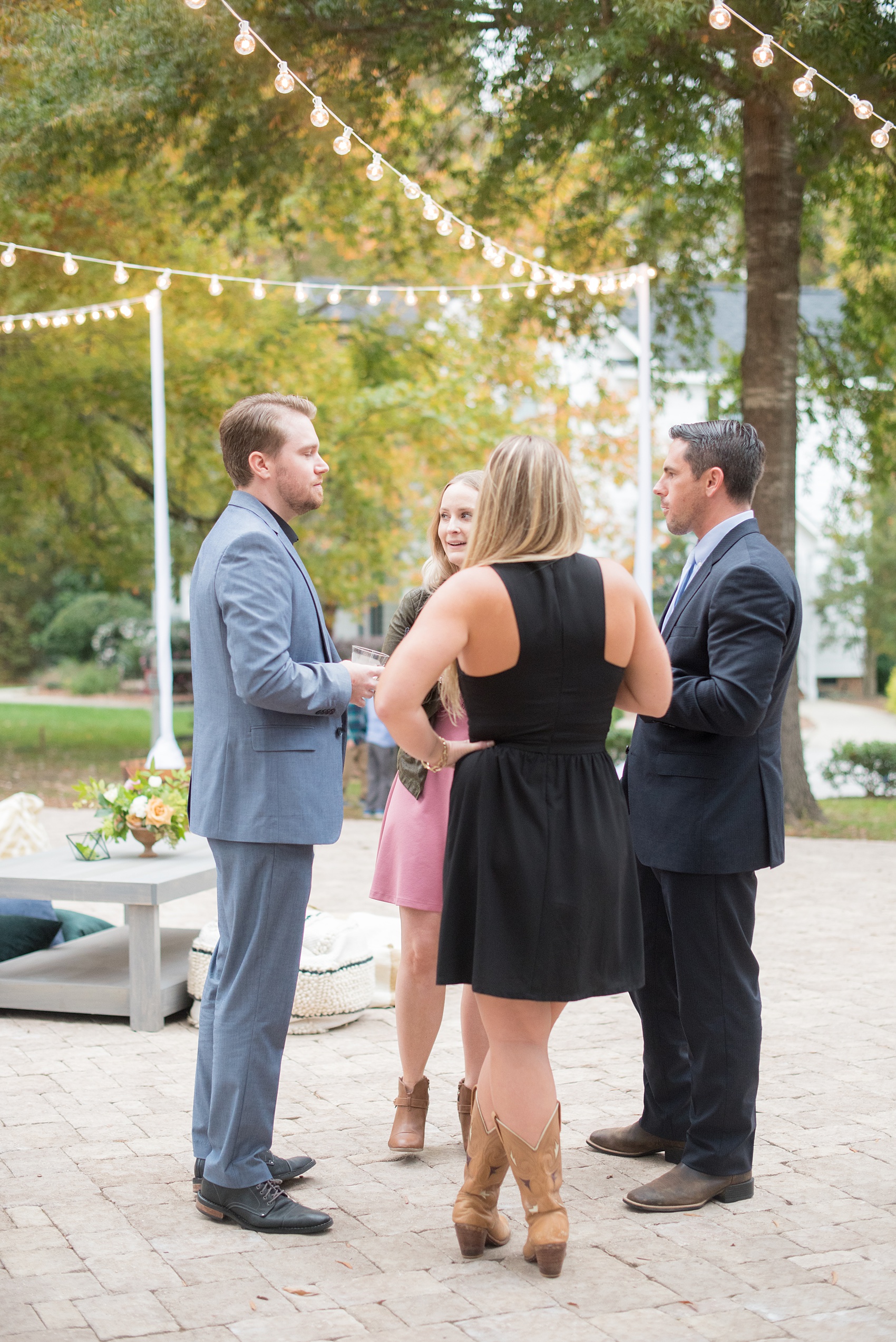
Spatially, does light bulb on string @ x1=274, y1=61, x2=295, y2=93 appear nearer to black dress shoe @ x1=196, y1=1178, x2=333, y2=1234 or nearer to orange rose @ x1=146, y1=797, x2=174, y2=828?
orange rose @ x1=146, y1=797, x2=174, y2=828

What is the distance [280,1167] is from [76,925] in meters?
3.28

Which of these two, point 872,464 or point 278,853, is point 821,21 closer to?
point 872,464

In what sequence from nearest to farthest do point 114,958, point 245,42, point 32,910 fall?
point 114,958, point 245,42, point 32,910

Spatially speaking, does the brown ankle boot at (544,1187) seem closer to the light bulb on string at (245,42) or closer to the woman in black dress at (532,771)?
the woman in black dress at (532,771)

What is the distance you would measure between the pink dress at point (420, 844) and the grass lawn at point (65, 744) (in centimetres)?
845

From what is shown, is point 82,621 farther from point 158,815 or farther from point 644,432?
point 158,815

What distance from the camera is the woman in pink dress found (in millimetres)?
3650

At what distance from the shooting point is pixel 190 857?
558 cm

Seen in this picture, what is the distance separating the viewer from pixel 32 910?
6207 millimetres

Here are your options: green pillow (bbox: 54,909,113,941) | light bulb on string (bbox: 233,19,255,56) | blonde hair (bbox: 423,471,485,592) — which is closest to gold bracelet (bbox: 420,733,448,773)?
blonde hair (bbox: 423,471,485,592)

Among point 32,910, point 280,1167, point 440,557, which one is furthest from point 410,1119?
point 32,910

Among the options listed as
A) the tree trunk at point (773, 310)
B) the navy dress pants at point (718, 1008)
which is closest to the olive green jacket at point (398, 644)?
the navy dress pants at point (718, 1008)

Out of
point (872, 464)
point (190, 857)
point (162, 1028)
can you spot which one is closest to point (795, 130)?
point (872, 464)

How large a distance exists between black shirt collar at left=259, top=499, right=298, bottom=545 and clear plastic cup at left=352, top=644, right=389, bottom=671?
0.31m
